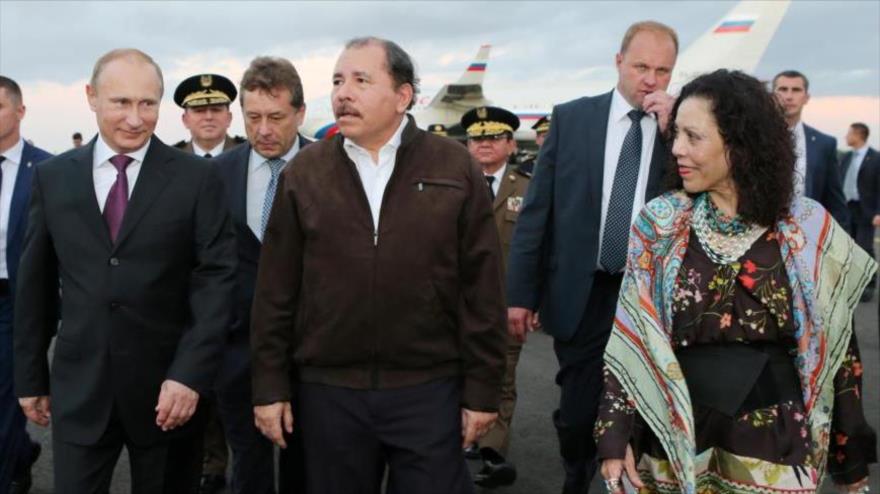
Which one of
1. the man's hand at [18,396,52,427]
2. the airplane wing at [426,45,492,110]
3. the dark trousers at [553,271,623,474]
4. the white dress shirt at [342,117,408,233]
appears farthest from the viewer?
the airplane wing at [426,45,492,110]

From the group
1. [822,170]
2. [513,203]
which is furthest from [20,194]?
[822,170]

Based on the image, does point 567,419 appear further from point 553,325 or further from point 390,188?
point 390,188

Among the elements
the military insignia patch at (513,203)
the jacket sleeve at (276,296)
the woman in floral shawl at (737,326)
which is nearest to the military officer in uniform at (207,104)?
the military insignia patch at (513,203)

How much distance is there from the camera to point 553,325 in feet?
12.0

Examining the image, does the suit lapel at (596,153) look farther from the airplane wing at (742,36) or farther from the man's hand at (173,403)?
the airplane wing at (742,36)

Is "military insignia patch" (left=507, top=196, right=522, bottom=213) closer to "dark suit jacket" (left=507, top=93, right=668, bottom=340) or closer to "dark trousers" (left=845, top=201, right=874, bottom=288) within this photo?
"dark suit jacket" (left=507, top=93, right=668, bottom=340)

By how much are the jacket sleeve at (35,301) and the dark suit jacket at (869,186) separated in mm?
10769

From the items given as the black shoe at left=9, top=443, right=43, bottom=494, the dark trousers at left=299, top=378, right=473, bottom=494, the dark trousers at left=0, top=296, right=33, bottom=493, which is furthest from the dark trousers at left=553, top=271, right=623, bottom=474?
the black shoe at left=9, top=443, right=43, bottom=494

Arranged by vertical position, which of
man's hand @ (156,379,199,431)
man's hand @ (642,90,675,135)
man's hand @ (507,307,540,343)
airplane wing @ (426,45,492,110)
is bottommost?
man's hand @ (156,379,199,431)

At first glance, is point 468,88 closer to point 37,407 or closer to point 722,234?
point 37,407

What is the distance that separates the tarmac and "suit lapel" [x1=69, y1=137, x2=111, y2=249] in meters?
2.43

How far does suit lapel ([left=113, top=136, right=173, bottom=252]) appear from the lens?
279cm

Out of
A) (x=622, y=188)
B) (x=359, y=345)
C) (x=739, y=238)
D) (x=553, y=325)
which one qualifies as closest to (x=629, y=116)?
(x=622, y=188)

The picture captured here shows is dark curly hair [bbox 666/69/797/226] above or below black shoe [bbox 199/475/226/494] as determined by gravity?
above
